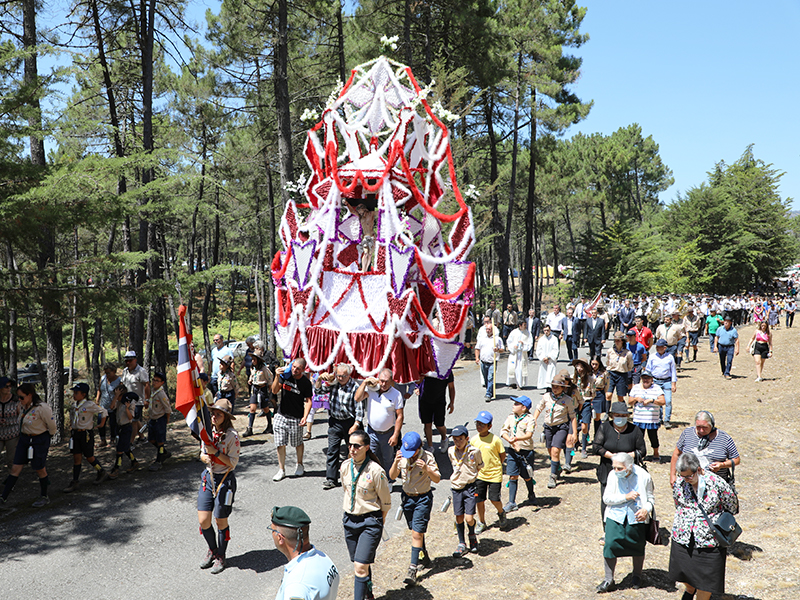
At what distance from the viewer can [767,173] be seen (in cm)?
4497

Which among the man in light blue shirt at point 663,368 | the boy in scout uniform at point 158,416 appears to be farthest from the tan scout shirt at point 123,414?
the man in light blue shirt at point 663,368

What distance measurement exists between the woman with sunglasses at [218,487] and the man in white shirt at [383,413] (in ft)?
6.76

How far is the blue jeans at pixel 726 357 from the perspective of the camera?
1589 centimetres

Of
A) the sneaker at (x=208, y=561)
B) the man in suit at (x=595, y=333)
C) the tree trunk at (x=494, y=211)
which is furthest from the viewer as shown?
the tree trunk at (x=494, y=211)

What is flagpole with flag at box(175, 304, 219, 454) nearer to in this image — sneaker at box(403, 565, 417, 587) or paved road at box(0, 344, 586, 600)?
paved road at box(0, 344, 586, 600)

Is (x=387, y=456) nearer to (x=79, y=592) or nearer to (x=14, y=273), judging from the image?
(x=79, y=592)

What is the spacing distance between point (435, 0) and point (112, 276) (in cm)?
1591

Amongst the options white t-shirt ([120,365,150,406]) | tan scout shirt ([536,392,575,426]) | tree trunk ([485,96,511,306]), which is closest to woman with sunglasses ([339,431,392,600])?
tan scout shirt ([536,392,575,426])

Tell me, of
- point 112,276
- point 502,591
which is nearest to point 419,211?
point 112,276

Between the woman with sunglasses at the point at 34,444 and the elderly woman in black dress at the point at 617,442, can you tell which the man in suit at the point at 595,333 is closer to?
the elderly woman in black dress at the point at 617,442

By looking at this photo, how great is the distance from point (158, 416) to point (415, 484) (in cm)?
535

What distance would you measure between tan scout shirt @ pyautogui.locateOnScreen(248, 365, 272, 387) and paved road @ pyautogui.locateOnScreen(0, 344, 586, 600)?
140 cm

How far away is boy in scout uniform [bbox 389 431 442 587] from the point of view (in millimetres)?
5773

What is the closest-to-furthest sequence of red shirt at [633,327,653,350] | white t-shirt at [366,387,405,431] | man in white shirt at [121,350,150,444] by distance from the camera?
white t-shirt at [366,387,405,431]
man in white shirt at [121,350,150,444]
red shirt at [633,327,653,350]
